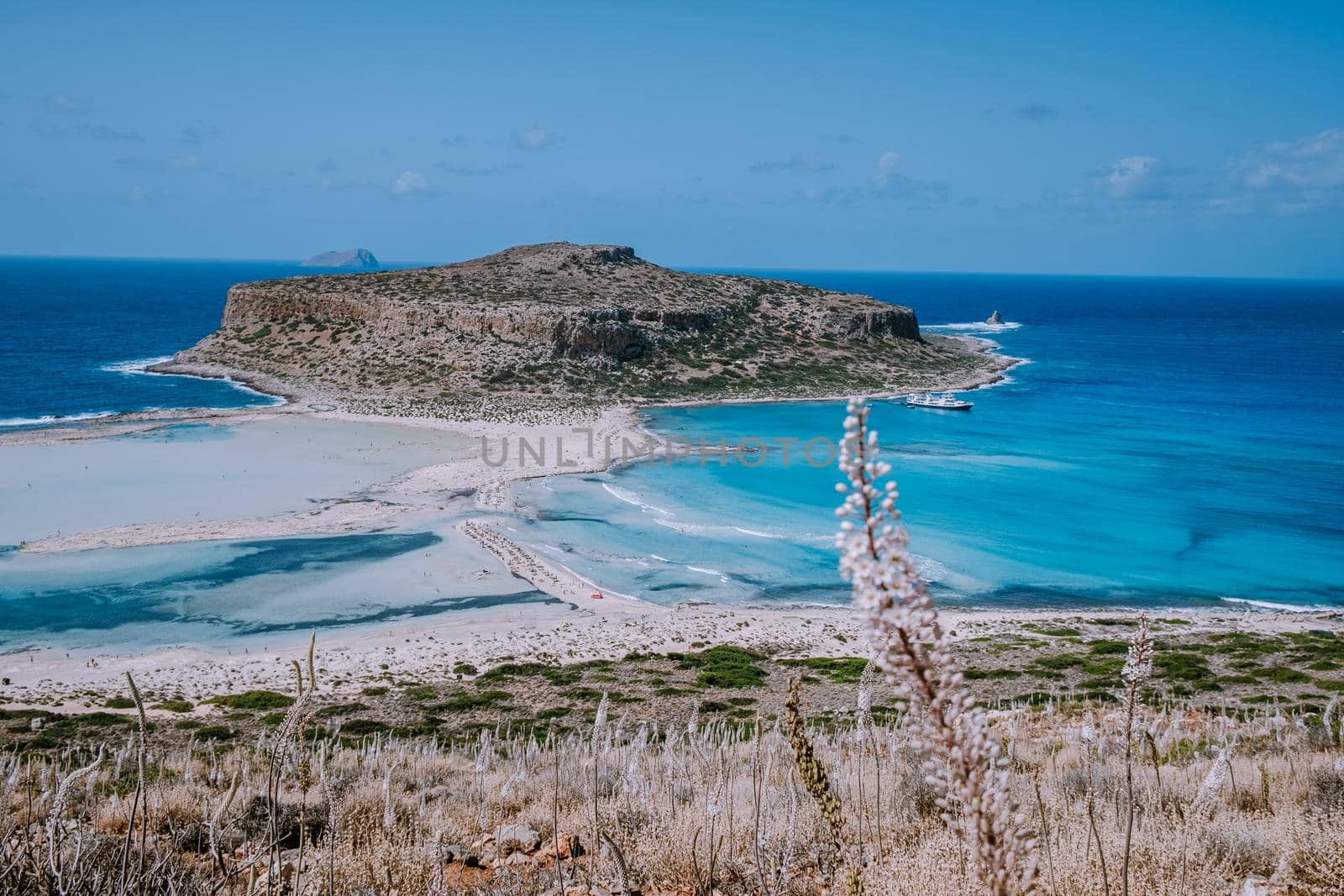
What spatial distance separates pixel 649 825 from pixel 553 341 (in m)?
64.3

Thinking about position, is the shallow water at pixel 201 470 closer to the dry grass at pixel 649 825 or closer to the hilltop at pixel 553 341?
the hilltop at pixel 553 341

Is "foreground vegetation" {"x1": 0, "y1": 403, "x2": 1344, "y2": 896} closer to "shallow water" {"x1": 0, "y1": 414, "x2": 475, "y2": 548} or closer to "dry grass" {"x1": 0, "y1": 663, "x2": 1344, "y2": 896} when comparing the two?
Result: "dry grass" {"x1": 0, "y1": 663, "x2": 1344, "y2": 896}

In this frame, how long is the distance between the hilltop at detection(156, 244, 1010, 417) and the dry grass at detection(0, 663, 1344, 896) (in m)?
50.4

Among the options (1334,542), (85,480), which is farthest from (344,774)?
(1334,542)

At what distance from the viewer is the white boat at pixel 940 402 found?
64.0m

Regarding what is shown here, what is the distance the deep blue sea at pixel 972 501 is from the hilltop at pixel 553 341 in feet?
19.9

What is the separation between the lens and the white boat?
64000 mm

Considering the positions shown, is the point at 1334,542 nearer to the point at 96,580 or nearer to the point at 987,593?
the point at 987,593

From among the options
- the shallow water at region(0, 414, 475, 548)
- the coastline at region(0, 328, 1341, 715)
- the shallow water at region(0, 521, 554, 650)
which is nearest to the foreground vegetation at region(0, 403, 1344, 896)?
the coastline at region(0, 328, 1341, 715)

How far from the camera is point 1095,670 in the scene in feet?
70.1

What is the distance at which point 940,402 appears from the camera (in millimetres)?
64688

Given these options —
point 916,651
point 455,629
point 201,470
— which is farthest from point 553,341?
point 916,651

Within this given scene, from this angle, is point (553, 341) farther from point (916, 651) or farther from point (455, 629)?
point (916, 651)

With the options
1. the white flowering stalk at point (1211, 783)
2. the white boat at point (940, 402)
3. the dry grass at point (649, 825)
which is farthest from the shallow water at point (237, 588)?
the white boat at point (940, 402)
